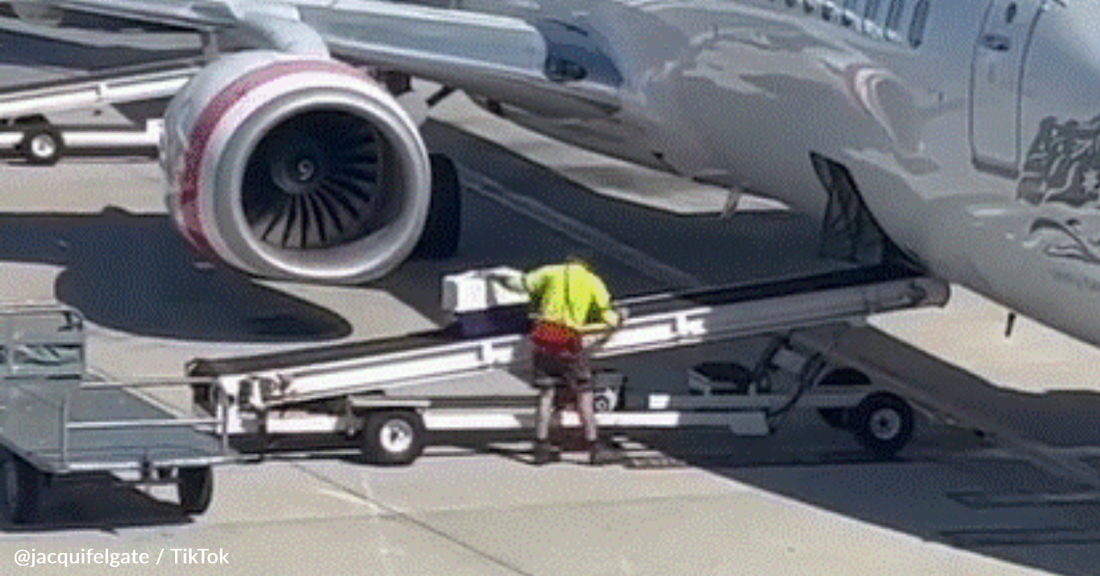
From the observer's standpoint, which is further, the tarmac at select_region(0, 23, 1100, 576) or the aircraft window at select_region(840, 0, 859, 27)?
the aircraft window at select_region(840, 0, 859, 27)

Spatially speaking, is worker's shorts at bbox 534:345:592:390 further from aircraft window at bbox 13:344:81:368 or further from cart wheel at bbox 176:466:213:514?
aircraft window at bbox 13:344:81:368

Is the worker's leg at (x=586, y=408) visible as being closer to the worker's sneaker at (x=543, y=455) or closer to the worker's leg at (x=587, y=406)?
the worker's leg at (x=587, y=406)

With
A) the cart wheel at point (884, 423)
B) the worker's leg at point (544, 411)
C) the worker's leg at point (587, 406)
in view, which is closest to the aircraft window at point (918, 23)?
the cart wheel at point (884, 423)

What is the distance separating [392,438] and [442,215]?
5923 millimetres

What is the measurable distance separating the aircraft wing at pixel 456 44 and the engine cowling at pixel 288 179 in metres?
1.08

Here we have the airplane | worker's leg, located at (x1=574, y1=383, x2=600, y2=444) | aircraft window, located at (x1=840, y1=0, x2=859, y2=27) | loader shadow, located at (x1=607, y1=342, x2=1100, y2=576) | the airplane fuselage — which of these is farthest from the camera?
aircraft window, located at (x1=840, y1=0, x2=859, y2=27)

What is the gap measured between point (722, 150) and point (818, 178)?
59.6 inches

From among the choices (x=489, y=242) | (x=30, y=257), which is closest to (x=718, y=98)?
(x=489, y=242)

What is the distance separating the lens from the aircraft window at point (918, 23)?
14.9 meters

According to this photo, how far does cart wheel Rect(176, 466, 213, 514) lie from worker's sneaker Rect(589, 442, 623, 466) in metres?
2.26

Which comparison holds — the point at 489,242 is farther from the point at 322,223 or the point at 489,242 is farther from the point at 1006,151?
the point at 1006,151

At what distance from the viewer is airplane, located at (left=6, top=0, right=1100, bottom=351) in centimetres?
1400

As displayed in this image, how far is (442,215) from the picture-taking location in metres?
20.8

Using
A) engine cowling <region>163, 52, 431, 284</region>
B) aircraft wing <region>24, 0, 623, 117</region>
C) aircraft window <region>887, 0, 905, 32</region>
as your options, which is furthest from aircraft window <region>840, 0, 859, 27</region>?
aircraft wing <region>24, 0, 623, 117</region>
